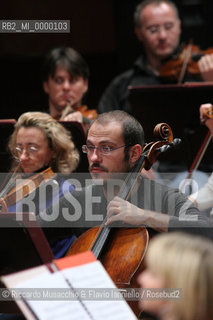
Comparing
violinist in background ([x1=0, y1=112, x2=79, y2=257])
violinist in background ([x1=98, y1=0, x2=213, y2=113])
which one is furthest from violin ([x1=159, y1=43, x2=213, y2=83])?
violinist in background ([x1=0, y1=112, x2=79, y2=257])

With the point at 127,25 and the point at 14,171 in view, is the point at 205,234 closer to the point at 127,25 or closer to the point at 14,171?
the point at 14,171

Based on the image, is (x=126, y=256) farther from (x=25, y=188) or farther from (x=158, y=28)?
(x=158, y=28)

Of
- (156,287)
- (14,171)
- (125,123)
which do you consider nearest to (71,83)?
(14,171)

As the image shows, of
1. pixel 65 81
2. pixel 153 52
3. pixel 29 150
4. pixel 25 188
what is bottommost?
pixel 25 188

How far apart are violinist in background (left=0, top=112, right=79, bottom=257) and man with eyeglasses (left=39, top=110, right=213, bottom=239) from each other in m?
0.12

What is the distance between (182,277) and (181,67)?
6.50ft

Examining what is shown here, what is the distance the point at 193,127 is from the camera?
2.24m

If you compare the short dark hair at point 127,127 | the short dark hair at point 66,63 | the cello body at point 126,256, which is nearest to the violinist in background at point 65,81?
the short dark hair at point 66,63

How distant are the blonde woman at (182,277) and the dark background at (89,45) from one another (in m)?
2.41

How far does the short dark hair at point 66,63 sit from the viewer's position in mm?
2596

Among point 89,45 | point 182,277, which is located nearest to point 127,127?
point 182,277

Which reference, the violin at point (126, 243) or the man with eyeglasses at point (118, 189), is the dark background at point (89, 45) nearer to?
the man with eyeglasses at point (118, 189)

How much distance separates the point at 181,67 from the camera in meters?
2.74

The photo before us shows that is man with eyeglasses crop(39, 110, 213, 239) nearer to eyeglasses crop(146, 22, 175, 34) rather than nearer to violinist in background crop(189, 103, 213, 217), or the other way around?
violinist in background crop(189, 103, 213, 217)
